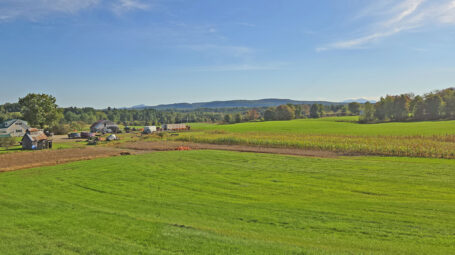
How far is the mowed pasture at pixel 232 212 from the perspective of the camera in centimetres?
979

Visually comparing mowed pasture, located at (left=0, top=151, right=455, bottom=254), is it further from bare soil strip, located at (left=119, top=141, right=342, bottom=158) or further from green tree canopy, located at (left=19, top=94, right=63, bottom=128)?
green tree canopy, located at (left=19, top=94, right=63, bottom=128)

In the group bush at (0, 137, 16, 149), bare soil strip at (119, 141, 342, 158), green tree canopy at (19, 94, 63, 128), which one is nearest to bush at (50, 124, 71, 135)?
green tree canopy at (19, 94, 63, 128)

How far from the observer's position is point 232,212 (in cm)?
1402

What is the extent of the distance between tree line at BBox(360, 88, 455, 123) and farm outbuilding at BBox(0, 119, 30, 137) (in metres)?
118

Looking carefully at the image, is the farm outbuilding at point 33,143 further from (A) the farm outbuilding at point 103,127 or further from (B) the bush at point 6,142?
(A) the farm outbuilding at point 103,127

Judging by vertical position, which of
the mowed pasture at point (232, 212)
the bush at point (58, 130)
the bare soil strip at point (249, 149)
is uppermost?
the bush at point (58, 130)

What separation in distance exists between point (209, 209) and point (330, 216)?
580 cm

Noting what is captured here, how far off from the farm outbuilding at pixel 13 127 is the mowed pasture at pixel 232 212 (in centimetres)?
6750

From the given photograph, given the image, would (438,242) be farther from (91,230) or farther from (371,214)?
(91,230)

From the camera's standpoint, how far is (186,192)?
1878 centimetres

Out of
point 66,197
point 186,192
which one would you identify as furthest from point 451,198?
point 66,197

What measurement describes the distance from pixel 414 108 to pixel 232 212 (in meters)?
127

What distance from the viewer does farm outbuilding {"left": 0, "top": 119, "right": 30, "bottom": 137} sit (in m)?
78.2

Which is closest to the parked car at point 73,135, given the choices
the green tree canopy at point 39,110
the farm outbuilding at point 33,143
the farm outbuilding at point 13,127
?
the green tree canopy at point 39,110
